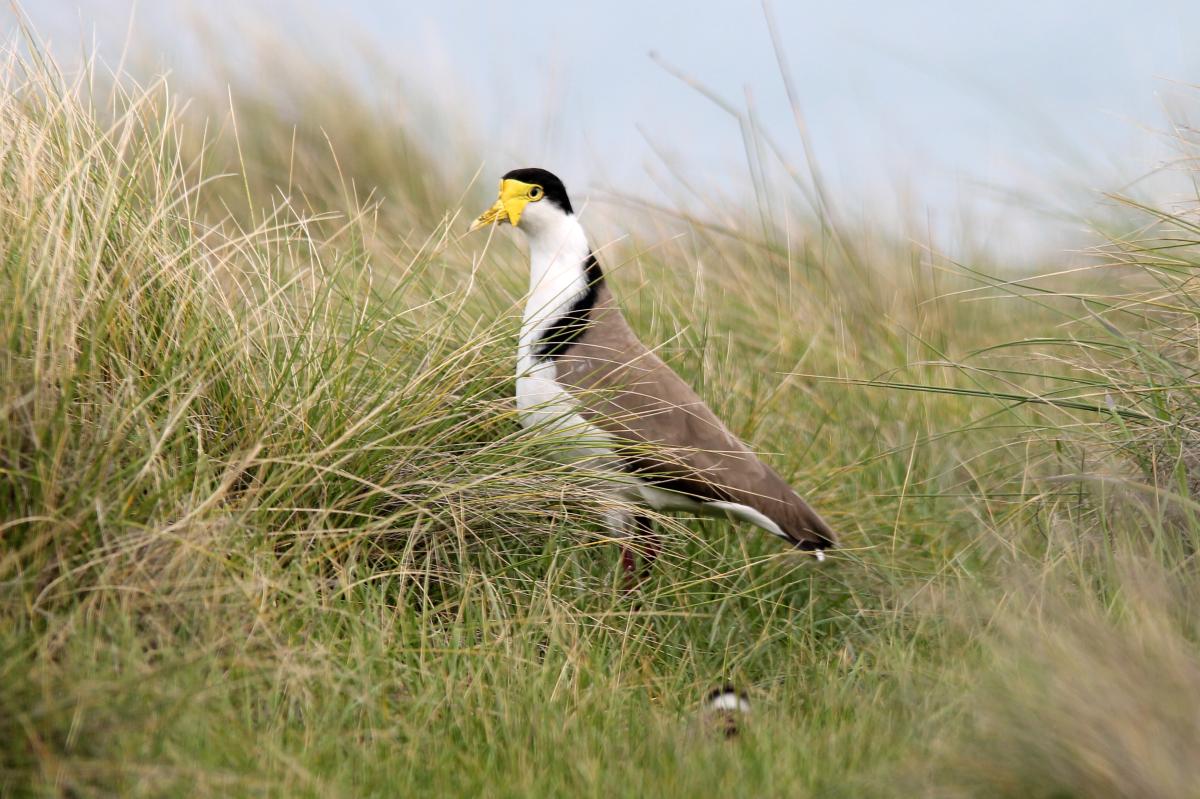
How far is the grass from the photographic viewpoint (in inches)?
111

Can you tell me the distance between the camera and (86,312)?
141 inches

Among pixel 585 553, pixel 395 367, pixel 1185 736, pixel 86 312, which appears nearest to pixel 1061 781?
pixel 1185 736

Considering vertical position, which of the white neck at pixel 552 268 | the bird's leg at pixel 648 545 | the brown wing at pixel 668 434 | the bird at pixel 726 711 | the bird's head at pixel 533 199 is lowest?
the bird at pixel 726 711

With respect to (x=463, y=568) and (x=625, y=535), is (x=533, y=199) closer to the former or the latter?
(x=625, y=535)

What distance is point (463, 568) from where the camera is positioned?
3.91 meters

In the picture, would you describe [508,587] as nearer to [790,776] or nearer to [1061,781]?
[790,776]

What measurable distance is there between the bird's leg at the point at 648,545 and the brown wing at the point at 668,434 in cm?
17

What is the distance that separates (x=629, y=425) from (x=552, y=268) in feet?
2.08

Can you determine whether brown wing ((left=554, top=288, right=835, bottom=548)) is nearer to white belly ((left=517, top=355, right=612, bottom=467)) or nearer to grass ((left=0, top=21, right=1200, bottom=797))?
white belly ((left=517, top=355, right=612, bottom=467))

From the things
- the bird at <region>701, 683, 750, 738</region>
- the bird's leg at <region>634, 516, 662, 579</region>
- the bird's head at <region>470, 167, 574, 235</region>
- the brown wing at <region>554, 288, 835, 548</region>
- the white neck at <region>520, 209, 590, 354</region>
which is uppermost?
the bird's head at <region>470, 167, 574, 235</region>

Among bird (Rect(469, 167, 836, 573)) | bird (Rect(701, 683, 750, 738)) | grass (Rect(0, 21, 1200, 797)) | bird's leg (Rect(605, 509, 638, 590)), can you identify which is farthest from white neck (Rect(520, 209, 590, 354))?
bird (Rect(701, 683, 750, 738))

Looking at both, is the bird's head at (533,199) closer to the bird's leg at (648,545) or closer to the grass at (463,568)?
the grass at (463,568)

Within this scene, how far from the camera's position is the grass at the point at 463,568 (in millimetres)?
2816

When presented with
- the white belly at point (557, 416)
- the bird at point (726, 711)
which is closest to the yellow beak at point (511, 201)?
the white belly at point (557, 416)
